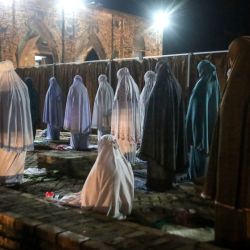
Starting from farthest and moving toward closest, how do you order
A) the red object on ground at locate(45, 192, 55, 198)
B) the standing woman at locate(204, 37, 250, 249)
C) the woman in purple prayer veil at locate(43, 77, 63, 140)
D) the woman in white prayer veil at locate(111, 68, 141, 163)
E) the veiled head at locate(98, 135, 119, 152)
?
the woman in purple prayer veil at locate(43, 77, 63, 140) → the woman in white prayer veil at locate(111, 68, 141, 163) → the red object on ground at locate(45, 192, 55, 198) → the veiled head at locate(98, 135, 119, 152) → the standing woman at locate(204, 37, 250, 249)

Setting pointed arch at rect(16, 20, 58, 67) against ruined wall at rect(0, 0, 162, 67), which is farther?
pointed arch at rect(16, 20, 58, 67)

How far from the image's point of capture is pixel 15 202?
17.3ft

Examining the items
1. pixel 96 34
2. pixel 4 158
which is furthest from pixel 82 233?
pixel 96 34

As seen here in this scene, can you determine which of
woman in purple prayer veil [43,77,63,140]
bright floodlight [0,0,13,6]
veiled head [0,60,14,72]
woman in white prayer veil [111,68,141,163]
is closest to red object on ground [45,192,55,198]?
veiled head [0,60,14,72]

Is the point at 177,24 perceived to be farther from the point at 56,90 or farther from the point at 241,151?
the point at 241,151

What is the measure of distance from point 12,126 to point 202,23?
75.4 ft

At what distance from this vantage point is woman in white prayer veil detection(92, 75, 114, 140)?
1053 cm

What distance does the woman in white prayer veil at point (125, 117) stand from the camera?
9.11 metres

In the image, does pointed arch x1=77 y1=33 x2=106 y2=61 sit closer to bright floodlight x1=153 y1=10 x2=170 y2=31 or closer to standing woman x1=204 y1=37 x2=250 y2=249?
bright floodlight x1=153 y1=10 x2=170 y2=31

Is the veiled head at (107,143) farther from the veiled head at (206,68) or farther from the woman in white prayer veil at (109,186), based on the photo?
the veiled head at (206,68)

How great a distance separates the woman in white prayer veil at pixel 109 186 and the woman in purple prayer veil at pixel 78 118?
5.27 metres

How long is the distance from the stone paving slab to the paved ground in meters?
0.18

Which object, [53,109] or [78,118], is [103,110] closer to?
[78,118]

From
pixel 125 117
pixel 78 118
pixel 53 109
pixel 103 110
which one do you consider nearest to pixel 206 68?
pixel 125 117
